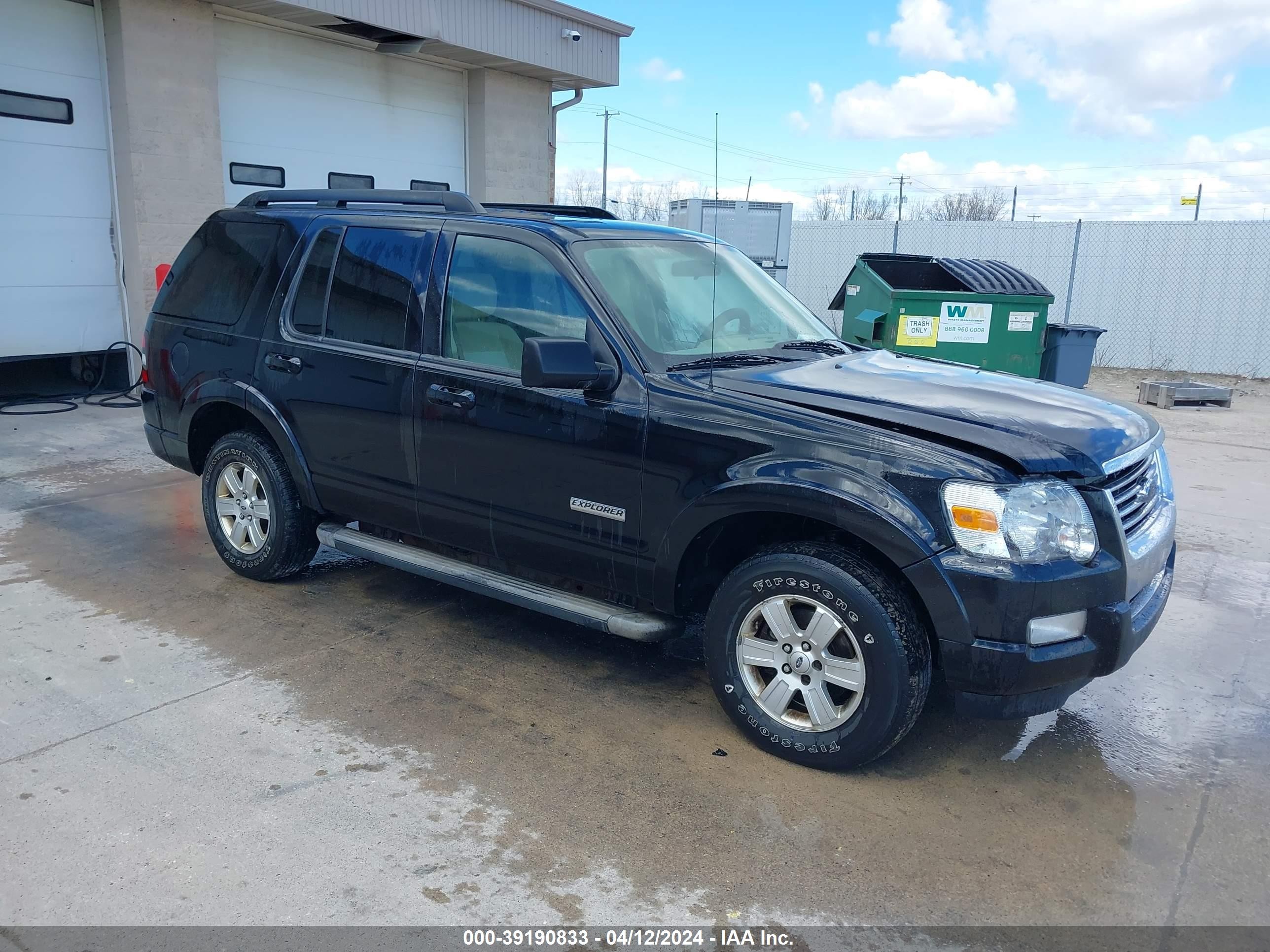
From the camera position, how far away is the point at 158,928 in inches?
107

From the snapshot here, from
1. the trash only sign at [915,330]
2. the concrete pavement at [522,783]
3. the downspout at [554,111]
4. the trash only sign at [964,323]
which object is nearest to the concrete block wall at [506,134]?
the downspout at [554,111]

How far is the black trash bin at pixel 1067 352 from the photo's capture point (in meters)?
10.7

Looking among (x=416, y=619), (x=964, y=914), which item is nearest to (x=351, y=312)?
(x=416, y=619)

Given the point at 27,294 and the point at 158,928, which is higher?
the point at 27,294

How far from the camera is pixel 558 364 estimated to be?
3697mm

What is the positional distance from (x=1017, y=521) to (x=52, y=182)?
392 inches

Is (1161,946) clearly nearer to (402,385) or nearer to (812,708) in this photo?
(812,708)

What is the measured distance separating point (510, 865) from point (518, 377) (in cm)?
196

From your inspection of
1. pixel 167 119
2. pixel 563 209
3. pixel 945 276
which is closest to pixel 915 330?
pixel 945 276

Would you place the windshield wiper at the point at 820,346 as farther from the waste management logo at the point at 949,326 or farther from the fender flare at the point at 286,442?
the waste management logo at the point at 949,326

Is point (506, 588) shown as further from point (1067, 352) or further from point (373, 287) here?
point (1067, 352)

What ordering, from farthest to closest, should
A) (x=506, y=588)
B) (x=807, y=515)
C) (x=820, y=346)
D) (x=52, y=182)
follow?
(x=52, y=182), (x=820, y=346), (x=506, y=588), (x=807, y=515)

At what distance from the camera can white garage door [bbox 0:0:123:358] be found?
30.7ft

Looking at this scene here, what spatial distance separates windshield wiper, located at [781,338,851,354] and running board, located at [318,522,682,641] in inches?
54.9
